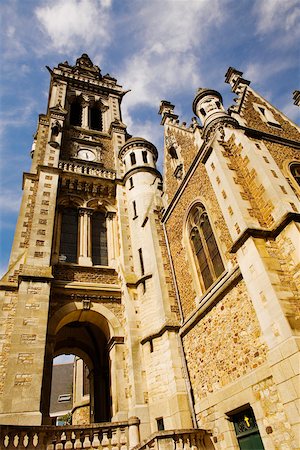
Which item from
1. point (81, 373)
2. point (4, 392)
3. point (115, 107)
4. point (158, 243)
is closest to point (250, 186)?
point (158, 243)

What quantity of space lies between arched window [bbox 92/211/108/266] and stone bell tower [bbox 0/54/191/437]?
0.05 meters

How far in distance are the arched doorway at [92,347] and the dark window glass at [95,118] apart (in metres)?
15.0

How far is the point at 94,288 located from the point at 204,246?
4.74 metres

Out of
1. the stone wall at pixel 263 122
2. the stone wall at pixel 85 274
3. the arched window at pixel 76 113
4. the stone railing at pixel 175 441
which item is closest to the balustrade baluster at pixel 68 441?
the stone railing at pixel 175 441

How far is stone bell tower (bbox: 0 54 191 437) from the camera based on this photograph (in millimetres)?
9078

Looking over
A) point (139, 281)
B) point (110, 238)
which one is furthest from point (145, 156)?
point (139, 281)

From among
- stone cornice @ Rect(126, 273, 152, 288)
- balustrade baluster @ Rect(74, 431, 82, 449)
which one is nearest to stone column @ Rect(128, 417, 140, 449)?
balustrade baluster @ Rect(74, 431, 82, 449)

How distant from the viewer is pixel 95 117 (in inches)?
976

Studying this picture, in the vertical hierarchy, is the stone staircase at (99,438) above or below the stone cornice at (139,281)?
below

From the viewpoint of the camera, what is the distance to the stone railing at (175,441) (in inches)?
266

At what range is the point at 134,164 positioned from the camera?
54.1 feet

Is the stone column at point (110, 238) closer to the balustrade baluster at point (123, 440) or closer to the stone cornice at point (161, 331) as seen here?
the stone cornice at point (161, 331)

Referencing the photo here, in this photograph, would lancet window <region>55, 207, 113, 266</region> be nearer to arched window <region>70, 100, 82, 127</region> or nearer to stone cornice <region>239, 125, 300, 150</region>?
stone cornice <region>239, 125, 300, 150</region>

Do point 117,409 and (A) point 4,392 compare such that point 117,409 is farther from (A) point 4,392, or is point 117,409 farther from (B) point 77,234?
(B) point 77,234
